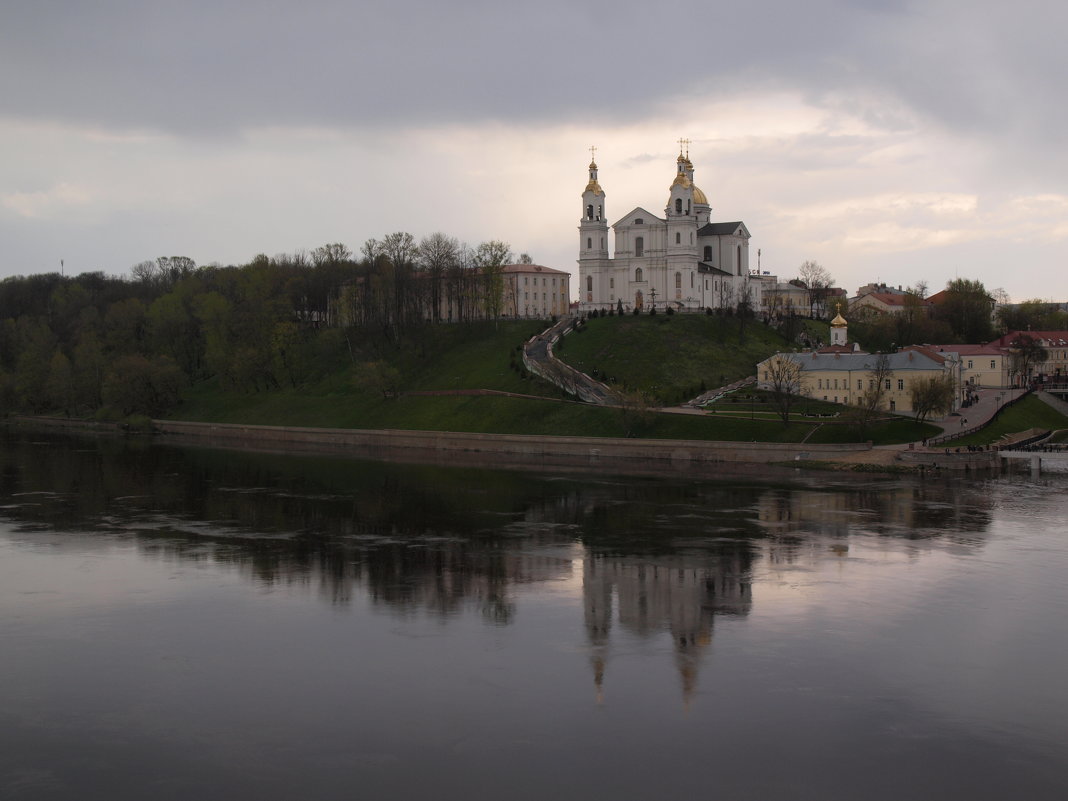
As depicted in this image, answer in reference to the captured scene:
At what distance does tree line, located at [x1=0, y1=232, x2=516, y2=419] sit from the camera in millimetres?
95000

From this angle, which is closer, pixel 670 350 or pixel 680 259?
pixel 670 350

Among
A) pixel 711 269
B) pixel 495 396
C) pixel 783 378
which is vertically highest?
pixel 711 269

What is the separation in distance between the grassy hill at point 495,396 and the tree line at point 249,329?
1917 millimetres

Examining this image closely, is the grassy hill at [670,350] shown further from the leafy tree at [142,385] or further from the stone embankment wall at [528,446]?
the leafy tree at [142,385]

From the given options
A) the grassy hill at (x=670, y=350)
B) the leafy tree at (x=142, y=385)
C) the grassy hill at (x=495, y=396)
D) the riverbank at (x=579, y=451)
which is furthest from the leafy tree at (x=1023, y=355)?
the leafy tree at (x=142, y=385)

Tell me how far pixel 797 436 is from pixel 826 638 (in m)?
36.2

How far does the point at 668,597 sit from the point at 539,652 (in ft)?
20.8

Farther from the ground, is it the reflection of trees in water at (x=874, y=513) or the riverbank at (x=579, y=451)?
the riverbank at (x=579, y=451)

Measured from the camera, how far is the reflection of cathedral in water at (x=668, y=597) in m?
25.5

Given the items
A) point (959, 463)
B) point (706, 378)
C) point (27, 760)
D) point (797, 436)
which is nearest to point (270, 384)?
point (706, 378)

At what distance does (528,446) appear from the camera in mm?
68312

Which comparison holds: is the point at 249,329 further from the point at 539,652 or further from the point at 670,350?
the point at 539,652

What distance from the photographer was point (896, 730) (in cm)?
2055

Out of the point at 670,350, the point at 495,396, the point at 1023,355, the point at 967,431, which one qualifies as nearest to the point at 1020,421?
the point at 967,431
